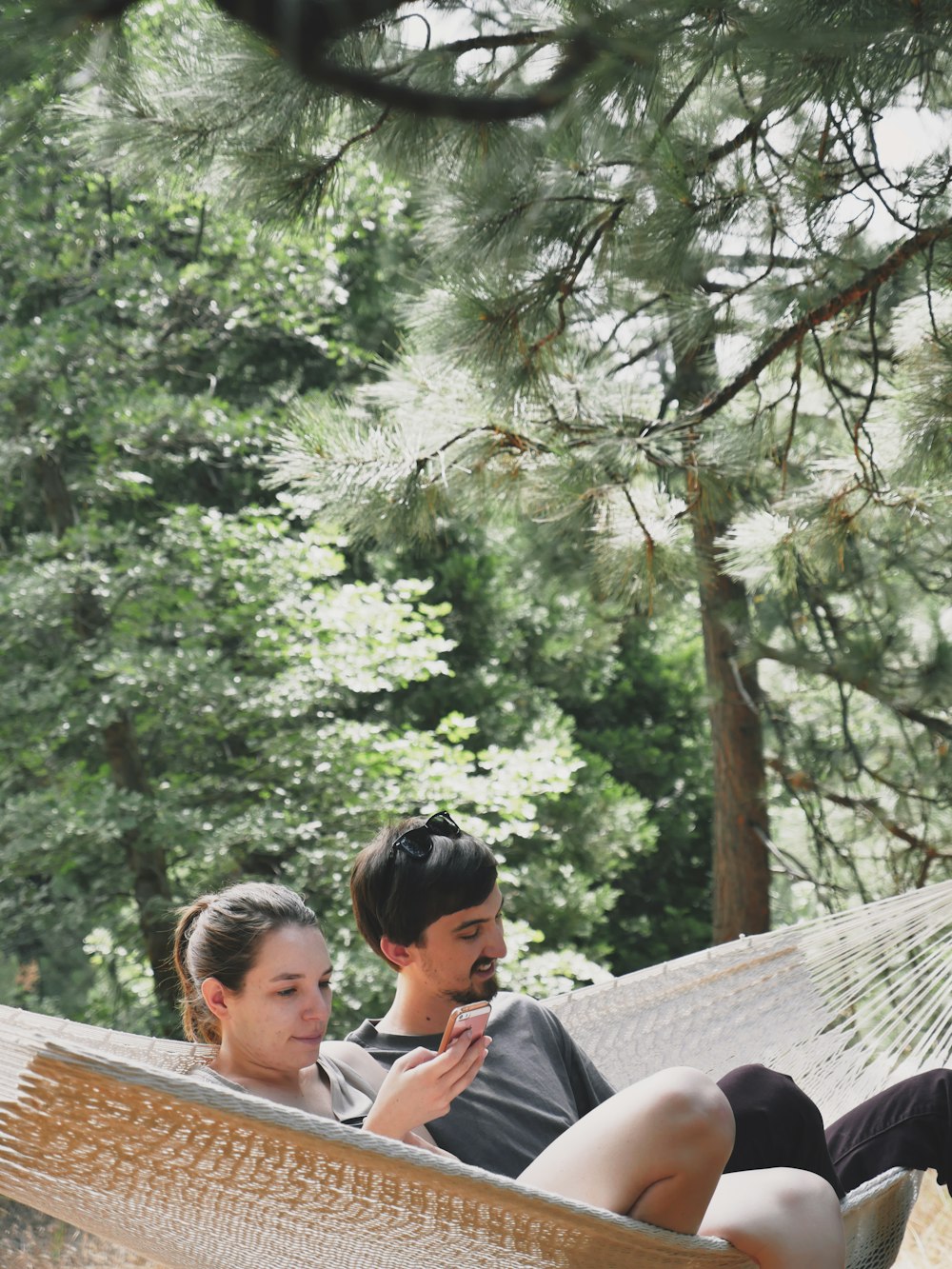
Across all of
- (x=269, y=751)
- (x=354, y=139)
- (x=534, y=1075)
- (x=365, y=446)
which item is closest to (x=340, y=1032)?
(x=269, y=751)

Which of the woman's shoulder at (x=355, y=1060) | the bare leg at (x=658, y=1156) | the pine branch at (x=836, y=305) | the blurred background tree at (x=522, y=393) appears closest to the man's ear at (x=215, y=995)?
the woman's shoulder at (x=355, y=1060)

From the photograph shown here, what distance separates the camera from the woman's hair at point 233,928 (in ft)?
4.25

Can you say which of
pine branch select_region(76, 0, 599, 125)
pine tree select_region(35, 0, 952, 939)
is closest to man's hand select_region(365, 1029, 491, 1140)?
pine branch select_region(76, 0, 599, 125)

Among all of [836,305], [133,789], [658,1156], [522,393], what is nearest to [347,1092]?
[658,1156]

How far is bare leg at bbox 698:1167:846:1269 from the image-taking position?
1127 millimetres

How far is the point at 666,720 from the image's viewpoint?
629 centimetres

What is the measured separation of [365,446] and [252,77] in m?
0.69

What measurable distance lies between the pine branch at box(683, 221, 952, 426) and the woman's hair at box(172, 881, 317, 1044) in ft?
3.65

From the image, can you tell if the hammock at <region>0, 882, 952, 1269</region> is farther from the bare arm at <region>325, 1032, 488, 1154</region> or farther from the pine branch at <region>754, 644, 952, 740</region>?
the pine branch at <region>754, 644, 952, 740</region>

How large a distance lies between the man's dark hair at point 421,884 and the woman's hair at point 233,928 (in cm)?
12

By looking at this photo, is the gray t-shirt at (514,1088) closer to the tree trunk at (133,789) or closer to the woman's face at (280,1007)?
the woman's face at (280,1007)

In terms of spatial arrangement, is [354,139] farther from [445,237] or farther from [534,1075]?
[534,1075]

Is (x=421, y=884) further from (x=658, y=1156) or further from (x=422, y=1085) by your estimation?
(x=658, y=1156)

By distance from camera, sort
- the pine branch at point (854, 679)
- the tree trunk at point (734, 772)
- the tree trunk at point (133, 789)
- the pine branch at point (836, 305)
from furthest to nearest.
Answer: the tree trunk at point (734, 772) < the tree trunk at point (133, 789) < the pine branch at point (854, 679) < the pine branch at point (836, 305)
